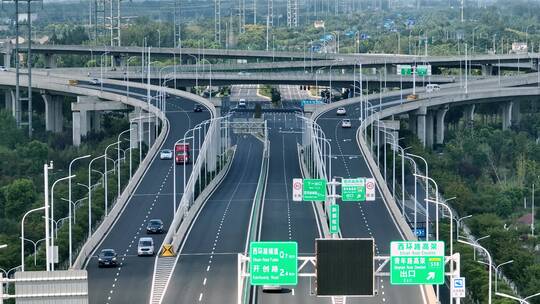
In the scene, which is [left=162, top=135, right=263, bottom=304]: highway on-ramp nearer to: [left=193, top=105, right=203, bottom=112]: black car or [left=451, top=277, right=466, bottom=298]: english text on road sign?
[left=451, top=277, right=466, bottom=298]: english text on road sign

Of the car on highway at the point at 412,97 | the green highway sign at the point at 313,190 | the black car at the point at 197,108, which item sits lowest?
the green highway sign at the point at 313,190

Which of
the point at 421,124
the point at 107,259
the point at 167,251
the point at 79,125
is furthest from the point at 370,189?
the point at 421,124

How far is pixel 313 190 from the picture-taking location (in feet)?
338

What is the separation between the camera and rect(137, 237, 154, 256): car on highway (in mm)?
102000

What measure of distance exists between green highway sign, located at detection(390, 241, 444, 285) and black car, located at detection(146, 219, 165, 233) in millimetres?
43283

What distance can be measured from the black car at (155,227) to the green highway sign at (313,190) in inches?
486

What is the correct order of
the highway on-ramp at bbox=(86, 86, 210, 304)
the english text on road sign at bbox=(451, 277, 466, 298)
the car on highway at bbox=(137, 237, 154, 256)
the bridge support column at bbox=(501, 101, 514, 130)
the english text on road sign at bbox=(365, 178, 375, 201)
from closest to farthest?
the english text on road sign at bbox=(451, 277, 466, 298), the highway on-ramp at bbox=(86, 86, 210, 304), the english text on road sign at bbox=(365, 178, 375, 201), the car on highway at bbox=(137, 237, 154, 256), the bridge support column at bbox=(501, 101, 514, 130)

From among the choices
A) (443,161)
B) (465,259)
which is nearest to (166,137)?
(443,161)

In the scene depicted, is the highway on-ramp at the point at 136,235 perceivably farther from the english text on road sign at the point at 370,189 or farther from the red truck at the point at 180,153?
the english text on road sign at the point at 370,189

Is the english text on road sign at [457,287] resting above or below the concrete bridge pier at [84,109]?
below

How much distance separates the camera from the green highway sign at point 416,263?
69.7 m

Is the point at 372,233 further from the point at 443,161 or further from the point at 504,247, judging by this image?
the point at 443,161

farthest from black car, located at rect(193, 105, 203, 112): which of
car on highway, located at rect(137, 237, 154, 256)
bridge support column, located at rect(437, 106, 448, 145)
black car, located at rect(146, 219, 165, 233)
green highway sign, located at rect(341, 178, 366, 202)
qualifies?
green highway sign, located at rect(341, 178, 366, 202)

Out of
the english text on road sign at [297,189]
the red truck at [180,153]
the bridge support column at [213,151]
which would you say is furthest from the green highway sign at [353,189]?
the bridge support column at [213,151]
